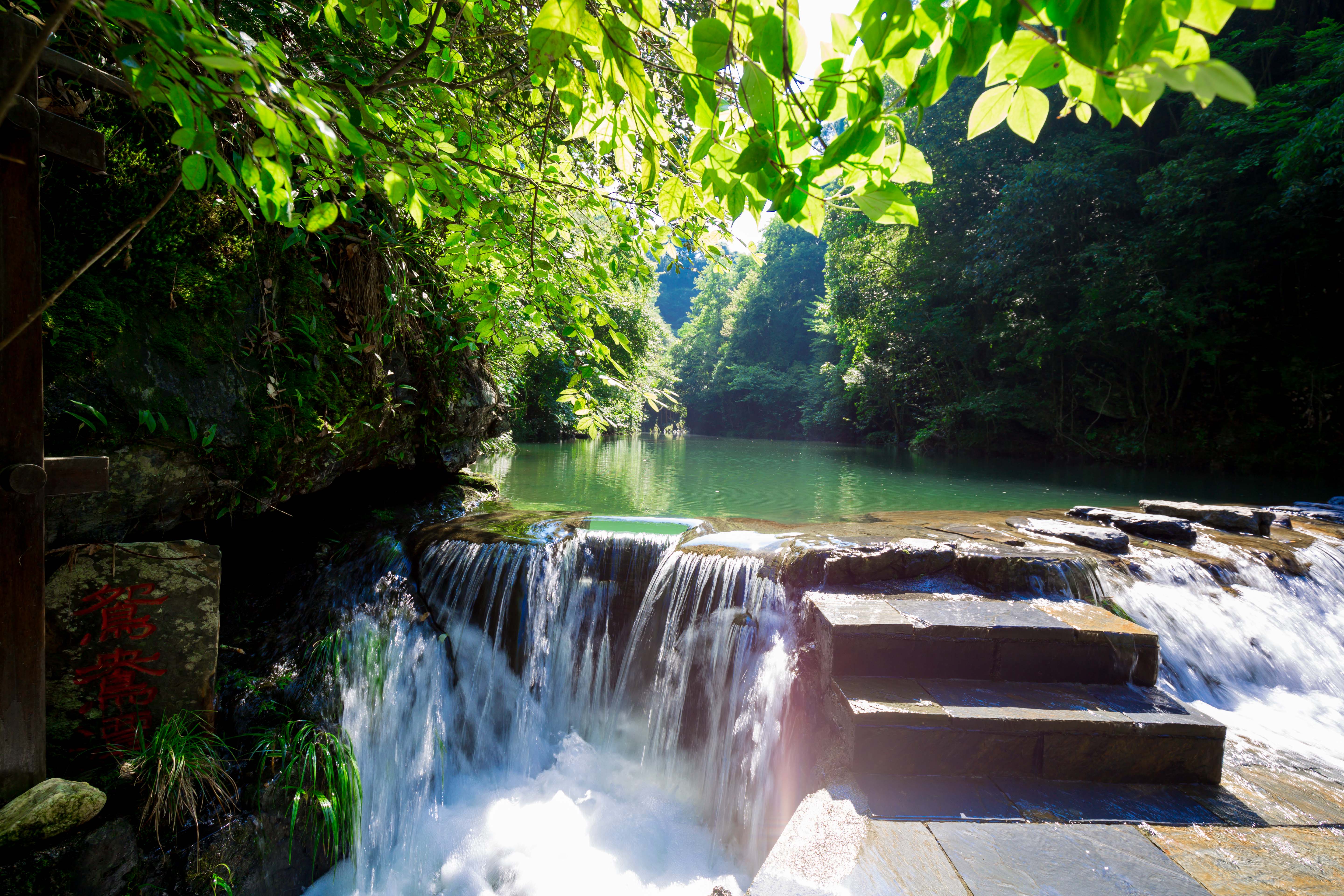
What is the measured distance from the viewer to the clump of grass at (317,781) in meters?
3.06

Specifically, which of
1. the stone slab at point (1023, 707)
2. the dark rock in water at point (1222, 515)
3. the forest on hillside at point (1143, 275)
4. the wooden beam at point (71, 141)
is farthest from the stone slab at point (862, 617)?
the forest on hillside at point (1143, 275)

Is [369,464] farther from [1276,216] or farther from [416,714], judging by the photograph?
[1276,216]

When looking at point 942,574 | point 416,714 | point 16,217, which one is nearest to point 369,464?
point 416,714

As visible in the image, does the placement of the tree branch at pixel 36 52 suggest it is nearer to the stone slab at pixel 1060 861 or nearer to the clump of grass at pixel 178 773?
the clump of grass at pixel 178 773

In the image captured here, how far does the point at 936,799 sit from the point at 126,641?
3.70m

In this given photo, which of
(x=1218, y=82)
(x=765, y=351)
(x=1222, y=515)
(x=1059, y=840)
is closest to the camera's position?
(x=1218, y=82)

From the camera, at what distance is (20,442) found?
2.25 m

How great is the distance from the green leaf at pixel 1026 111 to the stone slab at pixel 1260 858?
99.2 inches

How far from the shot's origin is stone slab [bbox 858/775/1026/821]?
2393 mm

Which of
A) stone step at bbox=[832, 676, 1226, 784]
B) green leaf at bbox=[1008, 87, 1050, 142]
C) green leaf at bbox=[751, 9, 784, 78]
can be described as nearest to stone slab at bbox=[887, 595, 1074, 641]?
stone step at bbox=[832, 676, 1226, 784]

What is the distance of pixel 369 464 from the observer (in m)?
5.11

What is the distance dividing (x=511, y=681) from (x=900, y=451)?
20258mm

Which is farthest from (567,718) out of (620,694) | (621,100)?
(621,100)

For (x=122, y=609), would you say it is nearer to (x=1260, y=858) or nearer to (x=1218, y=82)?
(x=1218, y=82)
